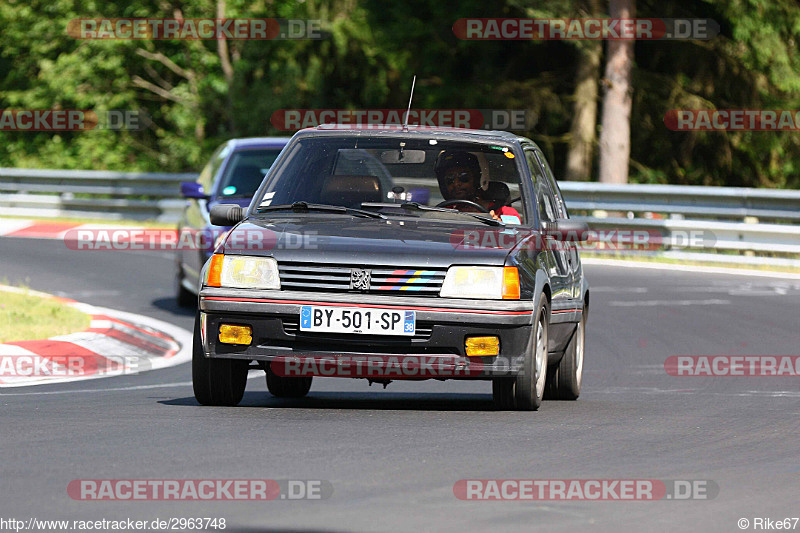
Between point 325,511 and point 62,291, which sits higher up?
point 325,511

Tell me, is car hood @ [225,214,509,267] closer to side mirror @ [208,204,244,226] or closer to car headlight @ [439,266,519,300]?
car headlight @ [439,266,519,300]

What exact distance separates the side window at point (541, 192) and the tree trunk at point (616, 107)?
60.6ft

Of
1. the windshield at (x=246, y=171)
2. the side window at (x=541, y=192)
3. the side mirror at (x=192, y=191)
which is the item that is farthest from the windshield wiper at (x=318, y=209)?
the windshield at (x=246, y=171)

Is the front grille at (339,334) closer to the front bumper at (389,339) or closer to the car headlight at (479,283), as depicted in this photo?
the front bumper at (389,339)

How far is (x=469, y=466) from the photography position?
650cm

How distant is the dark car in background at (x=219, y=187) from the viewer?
15016 mm

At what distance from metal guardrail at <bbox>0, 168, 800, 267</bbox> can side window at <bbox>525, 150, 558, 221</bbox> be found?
39.3ft

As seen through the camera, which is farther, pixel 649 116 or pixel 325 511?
pixel 649 116

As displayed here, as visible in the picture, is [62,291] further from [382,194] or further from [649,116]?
[649,116]

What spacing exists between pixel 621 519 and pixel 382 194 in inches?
156

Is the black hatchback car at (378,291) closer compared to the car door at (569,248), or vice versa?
the black hatchback car at (378,291)

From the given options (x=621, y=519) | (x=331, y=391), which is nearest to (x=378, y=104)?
(x=331, y=391)

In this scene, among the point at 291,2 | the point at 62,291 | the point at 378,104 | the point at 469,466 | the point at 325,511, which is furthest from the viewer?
the point at 291,2

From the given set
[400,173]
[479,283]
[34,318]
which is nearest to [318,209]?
[400,173]
